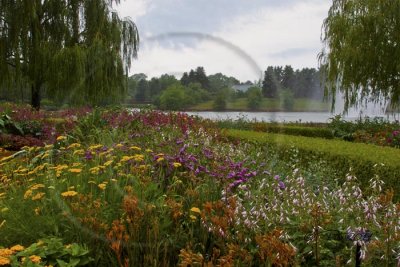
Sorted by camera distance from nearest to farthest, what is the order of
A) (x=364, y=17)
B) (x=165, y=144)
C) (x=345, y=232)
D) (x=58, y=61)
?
(x=345, y=232), (x=165, y=144), (x=364, y=17), (x=58, y=61)

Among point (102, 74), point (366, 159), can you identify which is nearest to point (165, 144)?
point (366, 159)

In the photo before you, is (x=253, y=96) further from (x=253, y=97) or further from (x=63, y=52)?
(x=63, y=52)

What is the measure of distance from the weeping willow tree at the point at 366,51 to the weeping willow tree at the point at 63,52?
8529mm

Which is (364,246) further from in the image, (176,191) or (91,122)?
(91,122)

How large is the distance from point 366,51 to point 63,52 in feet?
36.7

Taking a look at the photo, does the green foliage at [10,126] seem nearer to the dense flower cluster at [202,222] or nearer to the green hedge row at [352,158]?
the green hedge row at [352,158]

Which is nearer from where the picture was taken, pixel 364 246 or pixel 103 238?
pixel 364 246

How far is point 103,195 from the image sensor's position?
3.97 meters

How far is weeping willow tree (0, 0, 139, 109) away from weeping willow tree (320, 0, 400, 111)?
28.0 ft

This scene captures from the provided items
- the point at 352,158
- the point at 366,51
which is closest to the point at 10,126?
the point at 352,158

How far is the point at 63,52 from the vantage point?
1675 cm

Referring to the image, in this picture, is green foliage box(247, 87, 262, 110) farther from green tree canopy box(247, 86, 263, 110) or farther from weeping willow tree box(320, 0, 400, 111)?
weeping willow tree box(320, 0, 400, 111)

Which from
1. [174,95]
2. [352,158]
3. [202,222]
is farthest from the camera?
[174,95]

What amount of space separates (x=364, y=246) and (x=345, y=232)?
20.9 inches
